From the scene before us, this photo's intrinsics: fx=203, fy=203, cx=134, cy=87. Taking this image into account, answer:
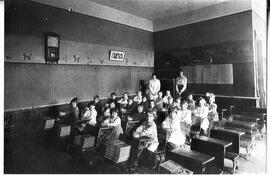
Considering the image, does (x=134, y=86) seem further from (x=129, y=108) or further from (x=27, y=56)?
(x=27, y=56)

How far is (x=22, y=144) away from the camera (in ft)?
13.5

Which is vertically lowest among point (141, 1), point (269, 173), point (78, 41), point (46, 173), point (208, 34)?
point (46, 173)

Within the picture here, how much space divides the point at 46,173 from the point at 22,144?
1.57 m

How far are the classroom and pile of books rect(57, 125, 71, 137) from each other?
21 millimetres

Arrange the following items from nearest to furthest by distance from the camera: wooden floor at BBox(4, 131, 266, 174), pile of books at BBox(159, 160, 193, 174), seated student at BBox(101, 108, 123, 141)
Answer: pile of books at BBox(159, 160, 193, 174)
wooden floor at BBox(4, 131, 266, 174)
seated student at BBox(101, 108, 123, 141)

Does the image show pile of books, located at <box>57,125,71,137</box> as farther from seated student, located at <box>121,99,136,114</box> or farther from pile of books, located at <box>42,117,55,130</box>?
seated student, located at <box>121,99,136,114</box>

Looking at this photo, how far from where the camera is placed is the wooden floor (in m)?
2.96

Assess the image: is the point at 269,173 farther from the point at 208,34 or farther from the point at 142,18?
the point at 142,18

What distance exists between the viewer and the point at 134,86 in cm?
763

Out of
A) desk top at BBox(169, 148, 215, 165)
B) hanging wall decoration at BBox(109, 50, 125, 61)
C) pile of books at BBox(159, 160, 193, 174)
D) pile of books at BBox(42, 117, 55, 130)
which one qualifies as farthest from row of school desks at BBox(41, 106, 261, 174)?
hanging wall decoration at BBox(109, 50, 125, 61)

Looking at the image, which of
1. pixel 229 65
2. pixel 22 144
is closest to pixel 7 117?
pixel 22 144

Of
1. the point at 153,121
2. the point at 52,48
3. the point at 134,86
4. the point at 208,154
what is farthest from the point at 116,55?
the point at 208,154

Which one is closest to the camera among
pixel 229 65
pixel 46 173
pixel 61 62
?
pixel 46 173

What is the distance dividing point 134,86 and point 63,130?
4.08 m
